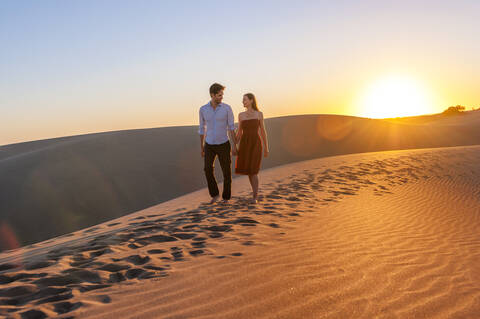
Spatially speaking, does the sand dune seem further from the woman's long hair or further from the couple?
the woman's long hair

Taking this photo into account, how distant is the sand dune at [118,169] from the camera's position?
12.1 m

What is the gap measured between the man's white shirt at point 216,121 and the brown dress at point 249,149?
599 millimetres

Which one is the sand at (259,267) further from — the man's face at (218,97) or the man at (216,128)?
the man's face at (218,97)

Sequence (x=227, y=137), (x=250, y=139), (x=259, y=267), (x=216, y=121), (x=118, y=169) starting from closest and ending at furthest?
(x=259, y=267)
(x=216, y=121)
(x=227, y=137)
(x=250, y=139)
(x=118, y=169)

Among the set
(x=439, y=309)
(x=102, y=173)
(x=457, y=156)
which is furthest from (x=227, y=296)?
(x=457, y=156)

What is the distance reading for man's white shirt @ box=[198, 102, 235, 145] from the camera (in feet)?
Result: 19.5

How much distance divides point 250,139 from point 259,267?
3678 millimetres

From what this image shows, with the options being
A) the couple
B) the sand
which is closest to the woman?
the couple

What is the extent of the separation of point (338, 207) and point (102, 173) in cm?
1245

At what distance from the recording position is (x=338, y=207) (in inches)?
269

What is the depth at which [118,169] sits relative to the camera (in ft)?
53.6

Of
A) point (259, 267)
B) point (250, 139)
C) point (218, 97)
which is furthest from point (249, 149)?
point (259, 267)

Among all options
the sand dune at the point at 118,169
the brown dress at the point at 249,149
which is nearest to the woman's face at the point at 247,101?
the brown dress at the point at 249,149

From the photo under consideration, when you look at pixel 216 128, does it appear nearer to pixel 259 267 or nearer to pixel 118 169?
pixel 259 267
